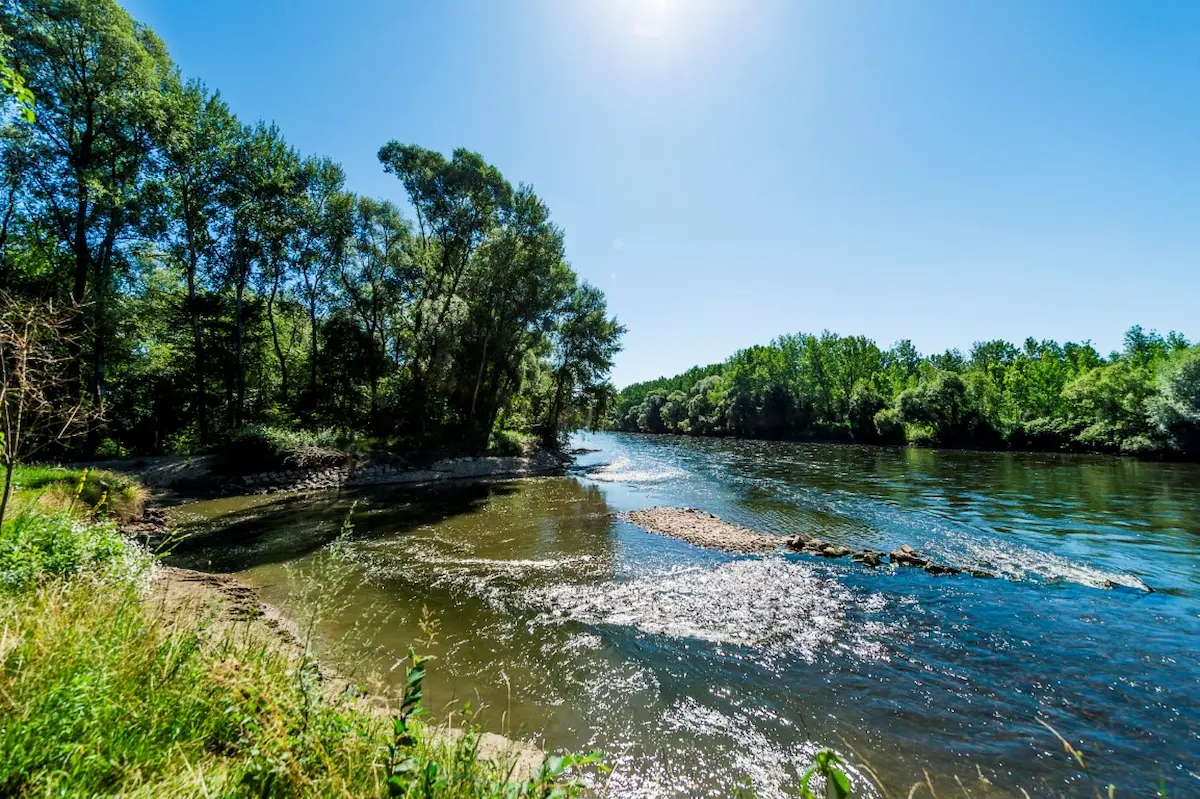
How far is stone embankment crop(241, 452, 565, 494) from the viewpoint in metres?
21.4

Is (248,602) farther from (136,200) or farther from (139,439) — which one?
(139,439)

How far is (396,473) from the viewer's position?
26.4 meters

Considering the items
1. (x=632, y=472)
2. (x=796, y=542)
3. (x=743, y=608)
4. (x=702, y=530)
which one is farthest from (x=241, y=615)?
(x=632, y=472)

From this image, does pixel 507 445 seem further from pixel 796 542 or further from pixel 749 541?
pixel 796 542

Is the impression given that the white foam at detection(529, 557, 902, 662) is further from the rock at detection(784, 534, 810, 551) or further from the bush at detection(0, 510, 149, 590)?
the bush at detection(0, 510, 149, 590)

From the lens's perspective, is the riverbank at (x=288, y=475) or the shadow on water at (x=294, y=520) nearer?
the shadow on water at (x=294, y=520)

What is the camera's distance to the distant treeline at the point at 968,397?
4436 centimetres

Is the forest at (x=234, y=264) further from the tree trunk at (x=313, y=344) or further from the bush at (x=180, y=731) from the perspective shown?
the bush at (x=180, y=731)

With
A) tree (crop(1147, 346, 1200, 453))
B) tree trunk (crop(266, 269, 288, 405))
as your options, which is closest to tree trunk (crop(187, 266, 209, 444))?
tree trunk (crop(266, 269, 288, 405))

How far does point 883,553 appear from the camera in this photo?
1309cm

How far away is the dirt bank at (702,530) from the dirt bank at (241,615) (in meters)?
10.1

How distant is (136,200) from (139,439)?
47.0 ft

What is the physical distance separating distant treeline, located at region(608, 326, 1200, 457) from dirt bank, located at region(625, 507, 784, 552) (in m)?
29.7

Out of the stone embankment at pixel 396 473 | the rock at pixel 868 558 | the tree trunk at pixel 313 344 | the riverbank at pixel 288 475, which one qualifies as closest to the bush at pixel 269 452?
the riverbank at pixel 288 475
